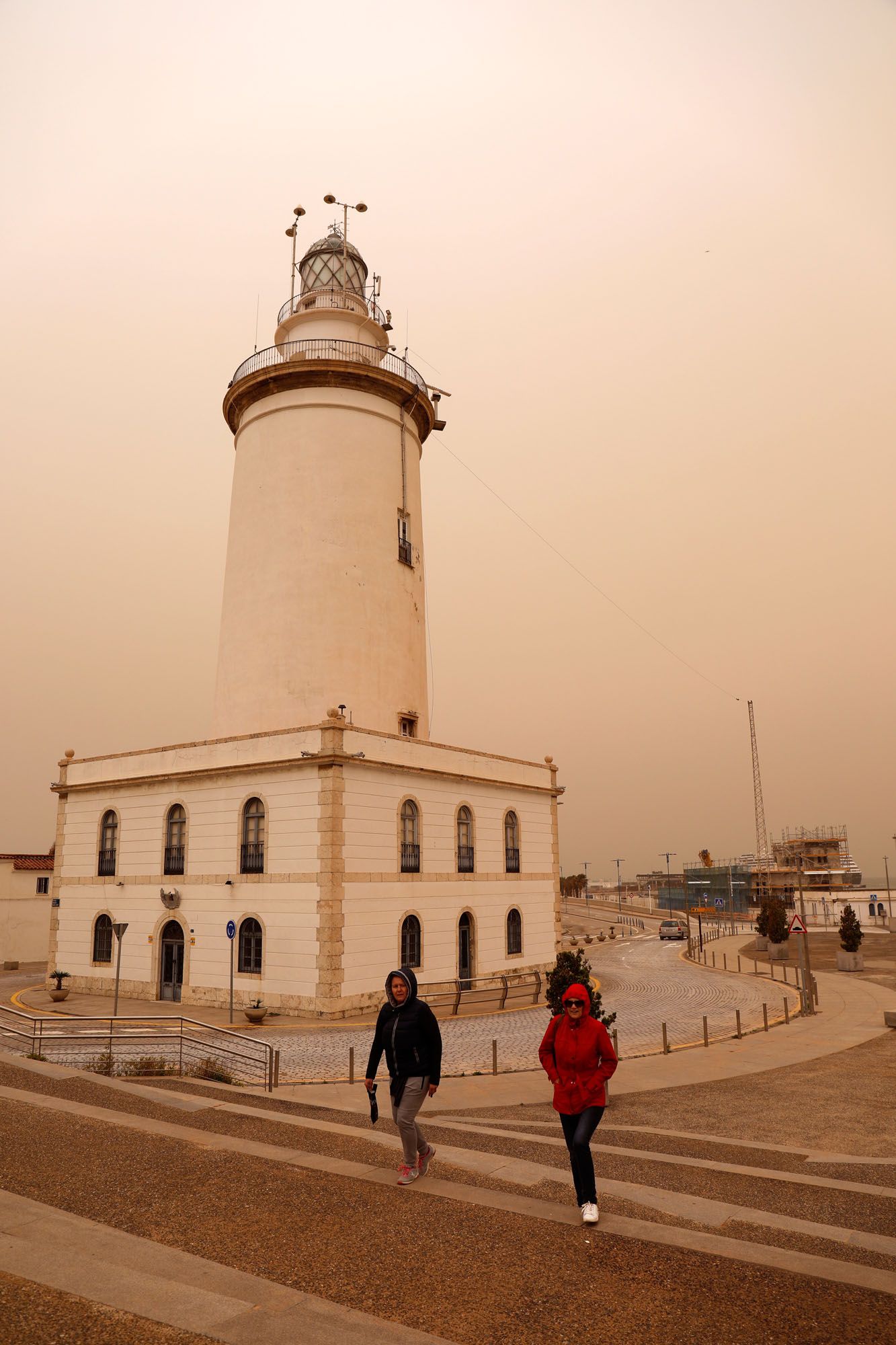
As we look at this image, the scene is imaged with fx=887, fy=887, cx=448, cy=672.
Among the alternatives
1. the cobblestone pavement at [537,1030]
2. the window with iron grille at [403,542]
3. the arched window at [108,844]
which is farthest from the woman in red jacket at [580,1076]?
the arched window at [108,844]

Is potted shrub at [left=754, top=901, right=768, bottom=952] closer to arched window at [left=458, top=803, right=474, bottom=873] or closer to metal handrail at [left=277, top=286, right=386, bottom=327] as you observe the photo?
arched window at [left=458, top=803, right=474, bottom=873]

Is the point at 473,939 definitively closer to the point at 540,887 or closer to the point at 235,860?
the point at 540,887

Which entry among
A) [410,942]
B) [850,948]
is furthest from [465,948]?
[850,948]

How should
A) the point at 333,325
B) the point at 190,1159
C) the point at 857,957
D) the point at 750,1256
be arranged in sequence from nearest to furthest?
the point at 750,1256, the point at 190,1159, the point at 333,325, the point at 857,957

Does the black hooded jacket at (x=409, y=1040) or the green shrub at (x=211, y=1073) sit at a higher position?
the black hooded jacket at (x=409, y=1040)

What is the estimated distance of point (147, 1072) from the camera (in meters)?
14.5

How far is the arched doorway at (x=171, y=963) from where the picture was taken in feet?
88.0

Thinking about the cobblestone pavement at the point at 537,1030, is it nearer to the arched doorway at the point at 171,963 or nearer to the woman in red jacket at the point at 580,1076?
the arched doorway at the point at 171,963

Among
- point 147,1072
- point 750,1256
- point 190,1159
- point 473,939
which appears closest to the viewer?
point 750,1256

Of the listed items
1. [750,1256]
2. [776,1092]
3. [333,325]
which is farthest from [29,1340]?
[333,325]

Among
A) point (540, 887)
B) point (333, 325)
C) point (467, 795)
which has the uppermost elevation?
point (333, 325)

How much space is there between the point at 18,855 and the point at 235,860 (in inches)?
854

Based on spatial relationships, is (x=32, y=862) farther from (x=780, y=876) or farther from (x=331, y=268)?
(x=780, y=876)

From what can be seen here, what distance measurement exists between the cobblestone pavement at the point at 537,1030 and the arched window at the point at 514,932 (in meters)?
3.41
